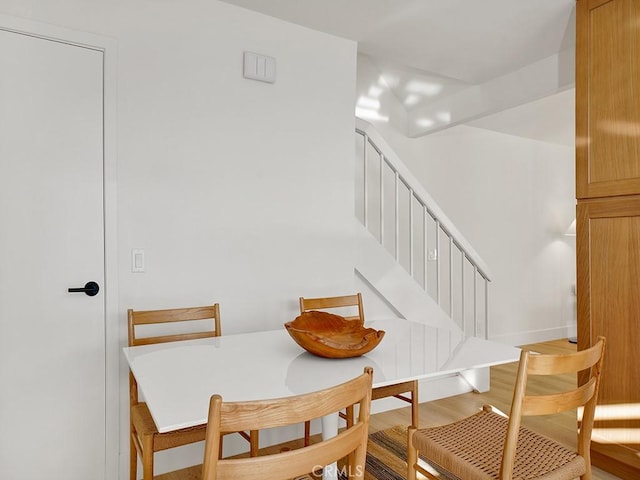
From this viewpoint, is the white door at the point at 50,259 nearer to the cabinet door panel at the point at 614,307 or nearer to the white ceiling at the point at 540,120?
the cabinet door panel at the point at 614,307

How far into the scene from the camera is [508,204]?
536 cm

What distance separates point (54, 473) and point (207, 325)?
95 cm

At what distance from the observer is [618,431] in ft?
7.62

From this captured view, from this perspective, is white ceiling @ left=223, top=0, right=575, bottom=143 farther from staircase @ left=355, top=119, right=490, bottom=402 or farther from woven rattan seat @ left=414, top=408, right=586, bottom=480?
woven rattan seat @ left=414, top=408, right=586, bottom=480

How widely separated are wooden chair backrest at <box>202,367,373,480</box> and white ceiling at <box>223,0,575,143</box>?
2.22m

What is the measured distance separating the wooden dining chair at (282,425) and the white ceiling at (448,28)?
221cm

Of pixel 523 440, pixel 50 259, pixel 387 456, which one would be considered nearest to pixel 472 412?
pixel 387 456

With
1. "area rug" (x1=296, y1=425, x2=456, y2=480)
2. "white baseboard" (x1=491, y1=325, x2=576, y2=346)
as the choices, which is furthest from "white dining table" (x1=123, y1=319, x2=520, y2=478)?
"white baseboard" (x1=491, y1=325, x2=576, y2=346)

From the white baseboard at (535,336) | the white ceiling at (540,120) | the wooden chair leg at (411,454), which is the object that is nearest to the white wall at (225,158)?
the wooden chair leg at (411,454)

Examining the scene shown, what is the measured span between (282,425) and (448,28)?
2.64 m

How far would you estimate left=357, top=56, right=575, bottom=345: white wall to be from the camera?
4.77 metres

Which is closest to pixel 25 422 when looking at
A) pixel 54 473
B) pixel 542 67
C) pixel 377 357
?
pixel 54 473

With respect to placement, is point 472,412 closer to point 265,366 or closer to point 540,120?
point 265,366

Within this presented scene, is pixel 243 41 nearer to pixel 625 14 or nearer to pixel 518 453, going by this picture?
pixel 625 14
